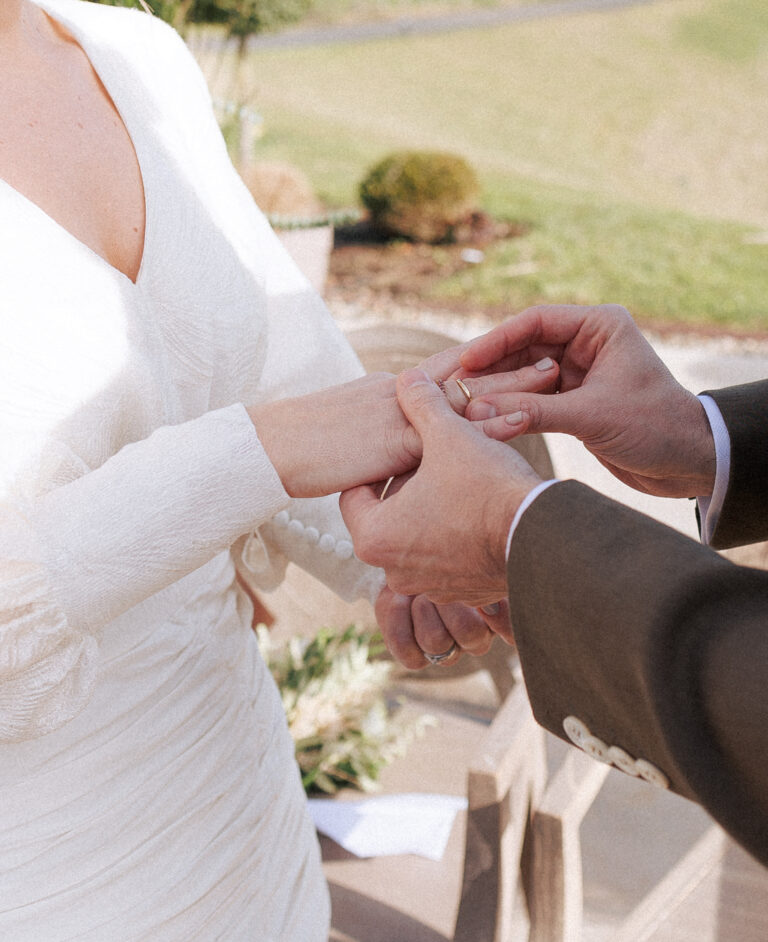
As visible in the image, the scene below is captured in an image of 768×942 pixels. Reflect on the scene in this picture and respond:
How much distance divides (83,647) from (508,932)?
36.3 inches

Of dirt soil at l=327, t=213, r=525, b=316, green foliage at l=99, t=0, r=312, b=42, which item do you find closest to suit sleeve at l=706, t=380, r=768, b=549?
green foliage at l=99, t=0, r=312, b=42

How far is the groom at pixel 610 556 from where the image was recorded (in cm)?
84

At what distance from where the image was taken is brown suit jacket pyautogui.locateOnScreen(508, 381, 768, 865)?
82 centimetres

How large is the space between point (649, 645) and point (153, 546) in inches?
21.8

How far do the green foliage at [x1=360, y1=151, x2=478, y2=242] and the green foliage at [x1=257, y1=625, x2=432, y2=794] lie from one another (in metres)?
8.10

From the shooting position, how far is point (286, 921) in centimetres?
146

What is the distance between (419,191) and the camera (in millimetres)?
9836

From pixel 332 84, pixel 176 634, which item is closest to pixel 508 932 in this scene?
pixel 176 634

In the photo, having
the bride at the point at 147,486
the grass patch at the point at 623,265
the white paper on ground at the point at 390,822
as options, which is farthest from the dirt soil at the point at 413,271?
the bride at the point at 147,486

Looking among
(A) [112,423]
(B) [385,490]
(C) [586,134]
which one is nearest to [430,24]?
(C) [586,134]

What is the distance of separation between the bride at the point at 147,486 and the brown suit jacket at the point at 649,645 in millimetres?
309

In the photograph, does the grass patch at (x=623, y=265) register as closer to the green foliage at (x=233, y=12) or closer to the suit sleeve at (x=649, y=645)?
the green foliage at (x=233, y=12)

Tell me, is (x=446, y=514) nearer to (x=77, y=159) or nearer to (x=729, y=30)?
(x=77, y=159)

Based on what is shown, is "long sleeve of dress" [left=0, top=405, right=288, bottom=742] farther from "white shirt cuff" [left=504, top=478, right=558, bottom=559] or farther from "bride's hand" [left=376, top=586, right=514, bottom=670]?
"bride's hand" [left=376, top=586, right=514, bottom=670]
